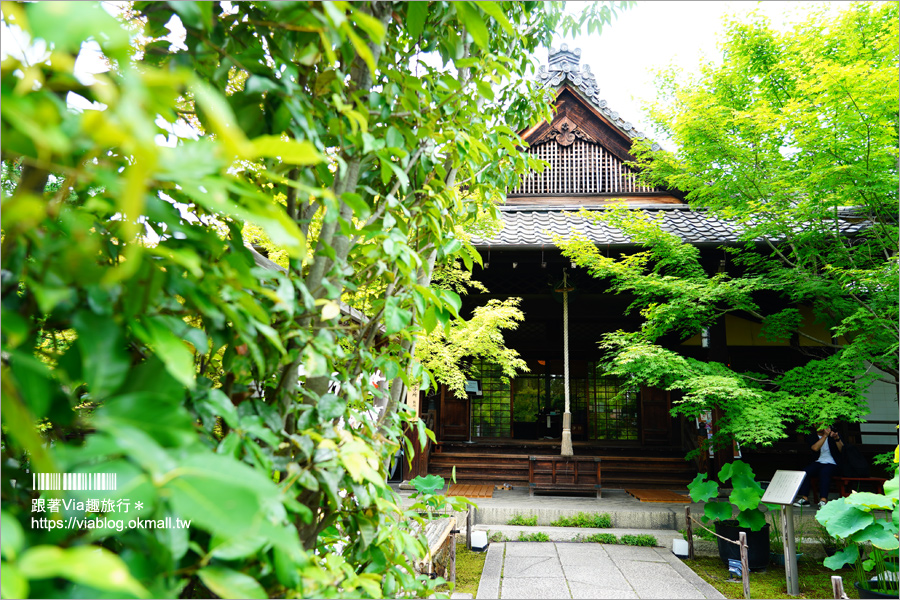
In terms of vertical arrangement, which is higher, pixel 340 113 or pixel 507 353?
pixel 340 113

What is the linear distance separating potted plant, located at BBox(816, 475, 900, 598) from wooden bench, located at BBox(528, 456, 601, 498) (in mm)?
3478

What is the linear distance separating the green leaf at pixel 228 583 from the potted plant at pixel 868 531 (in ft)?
10.6

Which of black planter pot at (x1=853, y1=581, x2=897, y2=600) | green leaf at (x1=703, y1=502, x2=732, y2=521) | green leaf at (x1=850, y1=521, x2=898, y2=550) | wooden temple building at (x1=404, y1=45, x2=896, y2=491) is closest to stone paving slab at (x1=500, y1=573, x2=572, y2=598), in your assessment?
green leaf at (x1=703, y1=502, x2=732, y2=521)

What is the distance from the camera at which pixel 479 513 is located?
664 centimetres

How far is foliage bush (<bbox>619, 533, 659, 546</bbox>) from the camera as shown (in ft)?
19.8

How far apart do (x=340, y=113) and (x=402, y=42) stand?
2.12 feet

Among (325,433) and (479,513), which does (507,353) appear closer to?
(479,513)

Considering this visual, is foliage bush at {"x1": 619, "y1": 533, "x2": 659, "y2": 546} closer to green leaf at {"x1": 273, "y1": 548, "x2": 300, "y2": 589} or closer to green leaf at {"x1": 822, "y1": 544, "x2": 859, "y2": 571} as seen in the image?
green leaf at {"x1": 822, "y1": 544, "x2": 859, "y2": 571}

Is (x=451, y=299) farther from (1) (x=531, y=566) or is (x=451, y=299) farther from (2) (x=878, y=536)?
(1) (x=531, y=566)

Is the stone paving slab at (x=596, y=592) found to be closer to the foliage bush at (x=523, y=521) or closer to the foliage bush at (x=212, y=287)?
the foliage bush at (x=523, y=521)

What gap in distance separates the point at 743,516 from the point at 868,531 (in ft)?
6.18

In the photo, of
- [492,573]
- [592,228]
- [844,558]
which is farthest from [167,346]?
[592,228]

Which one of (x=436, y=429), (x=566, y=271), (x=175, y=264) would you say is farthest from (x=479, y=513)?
(x=175, y=264)

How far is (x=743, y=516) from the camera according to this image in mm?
5375
